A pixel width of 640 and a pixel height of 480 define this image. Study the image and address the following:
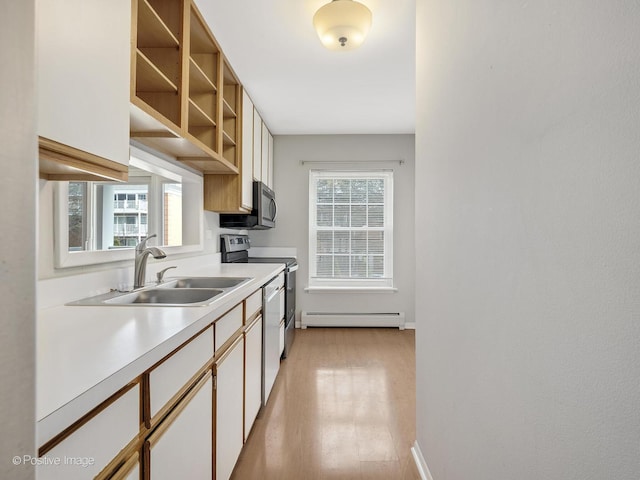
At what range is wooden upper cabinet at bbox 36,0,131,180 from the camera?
0.88 m

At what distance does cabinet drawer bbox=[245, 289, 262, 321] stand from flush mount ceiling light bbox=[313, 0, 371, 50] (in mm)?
1533

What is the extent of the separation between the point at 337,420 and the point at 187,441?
4.38ft

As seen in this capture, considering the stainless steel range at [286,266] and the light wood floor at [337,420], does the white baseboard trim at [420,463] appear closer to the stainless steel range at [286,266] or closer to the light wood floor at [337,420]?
the light wood floor at [337,420]

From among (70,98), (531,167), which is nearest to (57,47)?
(70,98)

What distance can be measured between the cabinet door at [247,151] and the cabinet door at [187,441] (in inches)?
79.8

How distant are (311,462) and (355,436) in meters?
0.34

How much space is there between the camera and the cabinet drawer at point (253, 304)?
1.86 m

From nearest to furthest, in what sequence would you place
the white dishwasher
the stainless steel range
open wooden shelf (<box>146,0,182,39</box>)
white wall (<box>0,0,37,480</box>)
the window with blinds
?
1. white wall (<box>0,0,37,480</box>)
2. open wooden shelf (<box>146,0,182,39</box>)
3. the white dishwasher
4. the stainless steel range
5. the window with blinds

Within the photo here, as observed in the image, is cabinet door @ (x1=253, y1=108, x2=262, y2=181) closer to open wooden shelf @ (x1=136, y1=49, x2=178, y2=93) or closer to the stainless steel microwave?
the stainless steel microwave

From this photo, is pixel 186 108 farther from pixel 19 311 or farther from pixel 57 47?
pixel 19 311

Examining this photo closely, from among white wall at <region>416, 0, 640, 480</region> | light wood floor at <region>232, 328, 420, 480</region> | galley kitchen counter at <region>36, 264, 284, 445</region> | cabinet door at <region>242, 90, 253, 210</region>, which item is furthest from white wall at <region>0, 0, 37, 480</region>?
cabinet door at <region>242, 90, 253, 210</region>

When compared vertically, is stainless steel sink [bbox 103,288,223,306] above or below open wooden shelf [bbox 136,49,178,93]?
below

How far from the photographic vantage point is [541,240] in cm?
74

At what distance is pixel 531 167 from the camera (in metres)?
0.77
